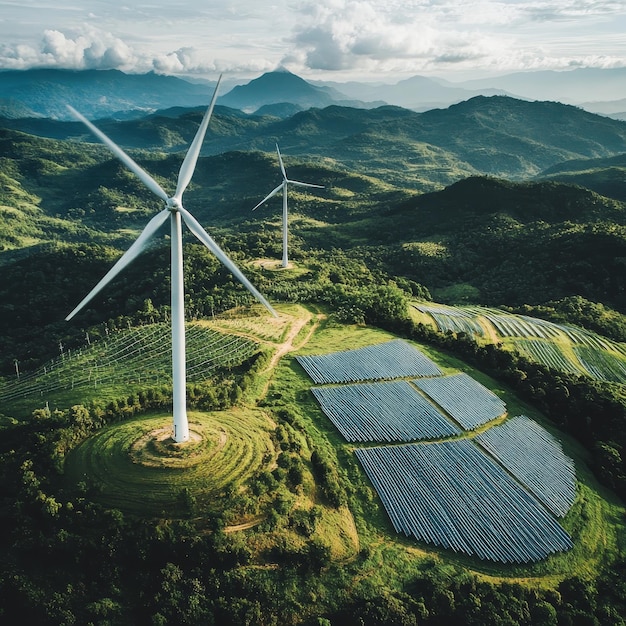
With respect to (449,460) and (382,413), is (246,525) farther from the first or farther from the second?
(382,413)

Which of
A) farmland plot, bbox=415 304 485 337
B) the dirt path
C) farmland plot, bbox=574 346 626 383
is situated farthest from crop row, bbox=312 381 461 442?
farmland plot, bbox=574 346 626 383

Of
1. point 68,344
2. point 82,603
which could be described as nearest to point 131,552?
point 82,603

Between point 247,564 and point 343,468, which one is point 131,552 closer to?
point 247,564

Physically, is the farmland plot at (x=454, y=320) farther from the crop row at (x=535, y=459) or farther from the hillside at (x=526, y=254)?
the hillside at (x=526, y=254)

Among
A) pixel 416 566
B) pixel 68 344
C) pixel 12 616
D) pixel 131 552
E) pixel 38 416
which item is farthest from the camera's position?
pixel 68 344

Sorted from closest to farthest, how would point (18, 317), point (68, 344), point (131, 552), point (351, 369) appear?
point (131, 552)
point (351, 369)
point (68, 344)
point (18, 317)
